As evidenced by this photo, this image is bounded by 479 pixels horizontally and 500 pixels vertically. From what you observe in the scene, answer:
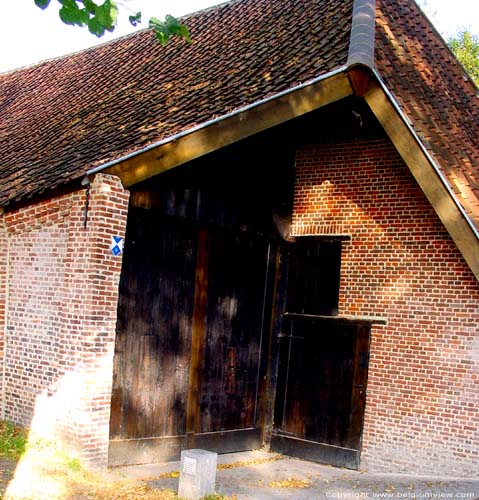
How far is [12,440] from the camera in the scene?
847cm

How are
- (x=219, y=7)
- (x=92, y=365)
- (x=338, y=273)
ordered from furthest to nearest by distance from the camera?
(x=219, y=7), (x=338, y=273), (x=92, y=365)

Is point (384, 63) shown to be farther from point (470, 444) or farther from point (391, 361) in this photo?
point (470, 444)

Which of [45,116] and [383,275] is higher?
[45,116]

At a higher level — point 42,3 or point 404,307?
point 42,3

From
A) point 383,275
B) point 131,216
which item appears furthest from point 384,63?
point 131,216

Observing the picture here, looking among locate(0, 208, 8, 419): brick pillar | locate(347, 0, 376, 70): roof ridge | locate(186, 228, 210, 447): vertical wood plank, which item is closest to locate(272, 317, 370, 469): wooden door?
locate(186, 228, 210, 447): vertical wood plank

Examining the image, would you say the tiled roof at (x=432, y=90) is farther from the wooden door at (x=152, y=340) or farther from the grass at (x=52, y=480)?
the grass at (x=52, y=480)

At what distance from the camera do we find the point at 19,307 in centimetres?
922

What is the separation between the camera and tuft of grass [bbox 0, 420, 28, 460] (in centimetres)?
819

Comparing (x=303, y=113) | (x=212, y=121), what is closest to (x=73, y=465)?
(x=212, y=121)

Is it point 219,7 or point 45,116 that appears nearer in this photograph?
point 45,116

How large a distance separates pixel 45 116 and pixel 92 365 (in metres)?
5.14

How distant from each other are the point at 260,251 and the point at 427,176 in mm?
3159

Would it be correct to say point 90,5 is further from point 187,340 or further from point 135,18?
point 187,340
